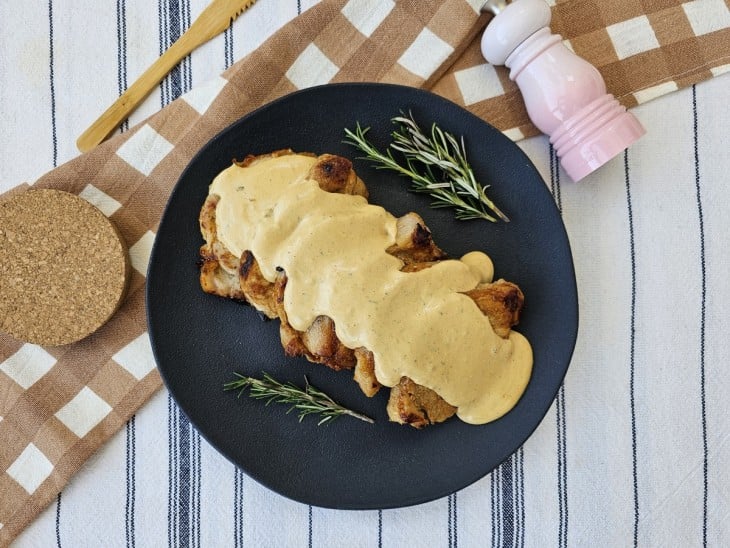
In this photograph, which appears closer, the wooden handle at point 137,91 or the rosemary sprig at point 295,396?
the rosemary sprig at point 295,396

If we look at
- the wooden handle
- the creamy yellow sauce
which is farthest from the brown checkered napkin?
the creamy yellow sauce


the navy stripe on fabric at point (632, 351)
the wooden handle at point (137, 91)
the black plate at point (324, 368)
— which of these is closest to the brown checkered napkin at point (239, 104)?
the wooden handle at point (137, 91)

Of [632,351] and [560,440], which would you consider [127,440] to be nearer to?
[560,440]

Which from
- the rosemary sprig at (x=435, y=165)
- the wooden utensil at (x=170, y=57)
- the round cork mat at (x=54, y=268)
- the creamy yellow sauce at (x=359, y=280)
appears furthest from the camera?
the wooden utensil at (x=170, y=57)

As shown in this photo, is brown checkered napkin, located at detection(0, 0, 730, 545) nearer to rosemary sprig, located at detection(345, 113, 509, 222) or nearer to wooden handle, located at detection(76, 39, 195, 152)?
wooden handle, located at detection(76, 39, 195, 152)

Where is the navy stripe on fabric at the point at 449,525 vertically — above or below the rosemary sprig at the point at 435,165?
below

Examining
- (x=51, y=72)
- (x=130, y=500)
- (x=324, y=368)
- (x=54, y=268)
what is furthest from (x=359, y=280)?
(x=51, y=72)

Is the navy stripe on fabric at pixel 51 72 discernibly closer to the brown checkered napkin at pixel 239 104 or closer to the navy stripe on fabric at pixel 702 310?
the brown checkered napkin at pixel 239 104
